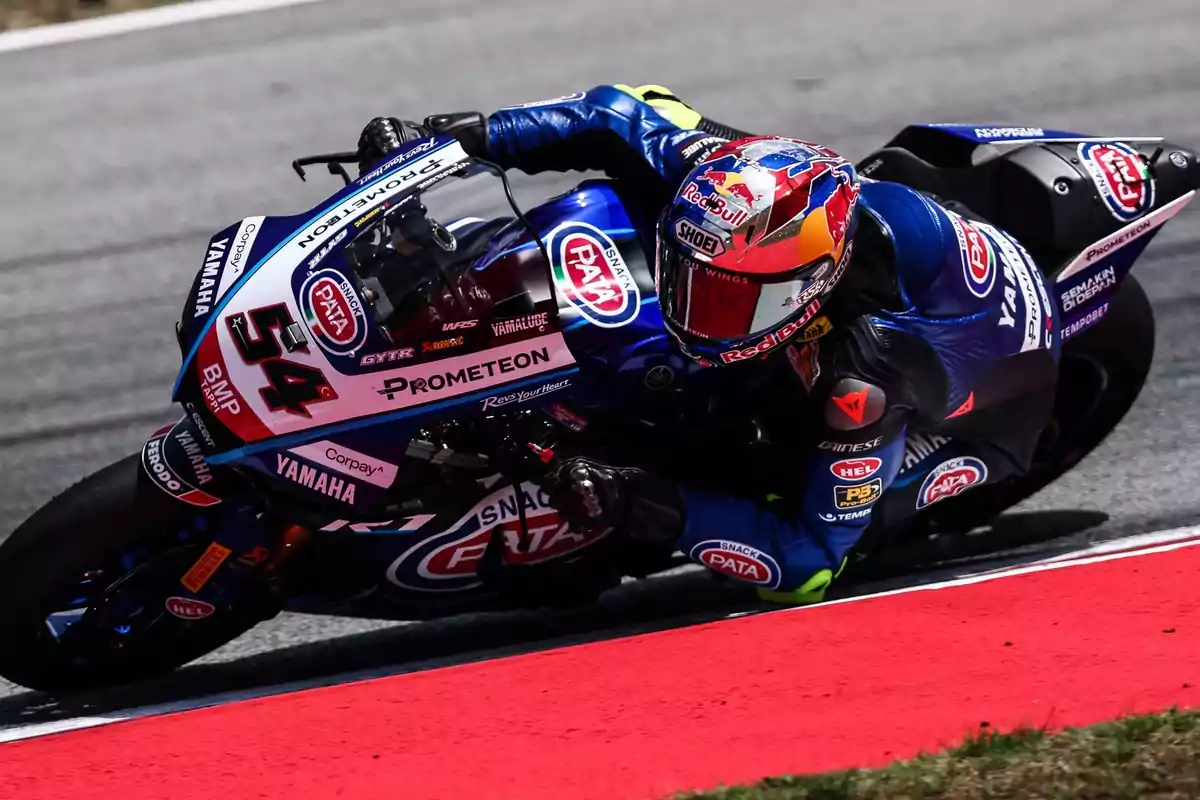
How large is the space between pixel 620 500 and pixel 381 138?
45.5 inches

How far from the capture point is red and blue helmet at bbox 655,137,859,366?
140 inches

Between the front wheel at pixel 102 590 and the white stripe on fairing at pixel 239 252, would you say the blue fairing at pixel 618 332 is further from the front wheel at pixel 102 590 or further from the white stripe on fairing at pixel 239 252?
the front wheel at pixel 102 590

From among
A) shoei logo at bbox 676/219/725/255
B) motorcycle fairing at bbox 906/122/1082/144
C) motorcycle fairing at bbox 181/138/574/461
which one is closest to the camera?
motorcycle fairing at bbox 181/138/574/461

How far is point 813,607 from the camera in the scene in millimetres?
3973

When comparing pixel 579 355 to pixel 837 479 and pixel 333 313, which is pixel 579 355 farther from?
pixel 837 479

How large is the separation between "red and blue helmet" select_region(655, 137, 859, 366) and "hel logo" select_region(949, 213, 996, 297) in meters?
0.42

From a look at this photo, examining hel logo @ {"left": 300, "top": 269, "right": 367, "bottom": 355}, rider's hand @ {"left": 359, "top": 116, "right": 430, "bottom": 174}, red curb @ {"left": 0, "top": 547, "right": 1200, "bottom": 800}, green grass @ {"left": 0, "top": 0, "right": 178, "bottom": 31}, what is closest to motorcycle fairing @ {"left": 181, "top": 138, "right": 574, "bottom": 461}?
hel logo @ {"left": 300, "top": 269, "right": 367, "bottom": 355}

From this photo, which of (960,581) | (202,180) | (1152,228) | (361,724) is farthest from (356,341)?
(202,180)

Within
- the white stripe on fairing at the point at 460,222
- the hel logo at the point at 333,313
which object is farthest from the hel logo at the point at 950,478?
the hel logo at the point at 333,313

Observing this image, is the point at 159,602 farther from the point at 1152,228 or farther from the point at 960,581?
the point at 1152,228

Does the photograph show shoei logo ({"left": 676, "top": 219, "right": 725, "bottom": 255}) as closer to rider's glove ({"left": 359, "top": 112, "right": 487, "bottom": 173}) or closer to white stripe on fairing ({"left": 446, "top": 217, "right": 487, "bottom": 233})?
white stripe on fairing ({"left": 446, "top": 217, "right": 487, "bottom": 233})

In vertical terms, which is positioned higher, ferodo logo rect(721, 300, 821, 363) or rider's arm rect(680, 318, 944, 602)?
→ ferodo logo rect(721, 300, 821, 363)

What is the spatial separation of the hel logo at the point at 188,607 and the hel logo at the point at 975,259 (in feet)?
6.92

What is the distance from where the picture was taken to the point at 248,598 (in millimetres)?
3916
